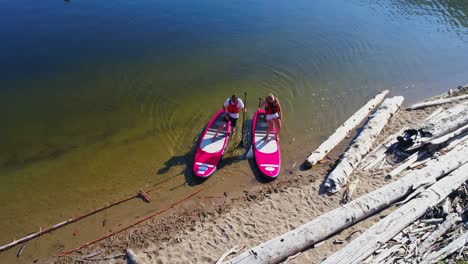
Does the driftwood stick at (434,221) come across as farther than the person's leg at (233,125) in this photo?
No

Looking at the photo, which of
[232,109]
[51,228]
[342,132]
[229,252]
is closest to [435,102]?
[342,132]

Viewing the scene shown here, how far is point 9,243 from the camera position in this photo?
31.9ft

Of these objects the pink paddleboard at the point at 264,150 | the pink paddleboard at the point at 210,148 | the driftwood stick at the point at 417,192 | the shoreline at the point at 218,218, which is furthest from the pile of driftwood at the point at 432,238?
the pink paddleboard at the point at 210,148

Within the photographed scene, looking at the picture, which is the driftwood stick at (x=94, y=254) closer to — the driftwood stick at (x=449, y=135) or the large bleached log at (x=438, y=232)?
the large bleached log at (x=438, y=232)

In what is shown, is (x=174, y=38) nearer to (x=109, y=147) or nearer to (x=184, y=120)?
(x=184, y=120)

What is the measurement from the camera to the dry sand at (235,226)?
901 centimetres

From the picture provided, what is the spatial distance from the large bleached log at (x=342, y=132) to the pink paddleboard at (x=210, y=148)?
3136mm

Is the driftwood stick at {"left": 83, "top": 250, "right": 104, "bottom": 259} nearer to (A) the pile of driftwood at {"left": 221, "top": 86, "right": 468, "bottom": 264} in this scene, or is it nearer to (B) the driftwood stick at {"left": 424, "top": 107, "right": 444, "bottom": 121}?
(A) the pile of driftwood at {"left": 221, "top": 86, "right": 468, "bottom": 264}

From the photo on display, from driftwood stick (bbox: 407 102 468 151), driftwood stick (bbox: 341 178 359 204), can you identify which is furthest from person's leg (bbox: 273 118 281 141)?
driftwood stick (bbox: 407 102 468 151)

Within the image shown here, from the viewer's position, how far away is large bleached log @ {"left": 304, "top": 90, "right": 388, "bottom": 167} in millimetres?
12344

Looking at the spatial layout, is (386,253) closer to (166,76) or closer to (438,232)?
(438,232)

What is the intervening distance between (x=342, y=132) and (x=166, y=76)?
29.7ft

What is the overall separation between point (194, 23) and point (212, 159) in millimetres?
13019

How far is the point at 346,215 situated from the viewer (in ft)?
30.2
